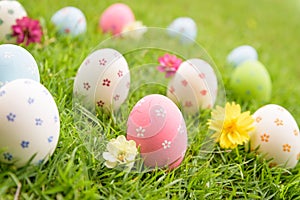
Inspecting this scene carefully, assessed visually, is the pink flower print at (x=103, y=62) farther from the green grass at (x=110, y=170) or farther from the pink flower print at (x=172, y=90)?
the pink flower print at (x=172, y=90)

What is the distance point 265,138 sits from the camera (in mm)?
1490

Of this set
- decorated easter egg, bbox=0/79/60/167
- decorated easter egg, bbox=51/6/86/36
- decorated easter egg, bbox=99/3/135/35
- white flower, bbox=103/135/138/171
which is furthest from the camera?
decorated easter egg, bbox=99/3/135/35

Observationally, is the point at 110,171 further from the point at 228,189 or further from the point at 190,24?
the point at 190,24

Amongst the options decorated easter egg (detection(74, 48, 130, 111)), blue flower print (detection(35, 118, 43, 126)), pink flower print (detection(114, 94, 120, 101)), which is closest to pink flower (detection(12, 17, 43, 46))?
decorated easter egg (detection(74, 48, 130, 111))

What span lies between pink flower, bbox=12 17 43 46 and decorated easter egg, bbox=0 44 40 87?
17.0 inches

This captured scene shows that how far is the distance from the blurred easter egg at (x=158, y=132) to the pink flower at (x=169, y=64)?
1.67 ft

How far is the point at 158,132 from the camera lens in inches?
49.6

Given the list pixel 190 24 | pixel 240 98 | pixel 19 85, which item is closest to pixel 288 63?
pixel 190 24

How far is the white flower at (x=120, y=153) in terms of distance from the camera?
1234 millimetres

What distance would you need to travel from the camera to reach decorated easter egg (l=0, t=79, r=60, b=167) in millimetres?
1066

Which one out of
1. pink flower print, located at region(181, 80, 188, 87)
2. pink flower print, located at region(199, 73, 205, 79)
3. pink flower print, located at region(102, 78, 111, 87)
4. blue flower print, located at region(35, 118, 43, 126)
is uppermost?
blue flower print, located at region(35, 118, 43, 126)

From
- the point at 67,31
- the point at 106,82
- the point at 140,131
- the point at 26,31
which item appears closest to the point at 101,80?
the point at 106,82

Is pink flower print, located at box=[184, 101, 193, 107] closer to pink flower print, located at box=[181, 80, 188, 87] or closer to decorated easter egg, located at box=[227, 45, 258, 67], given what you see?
pink flower print, located at box=[181, 80, 188, 87]

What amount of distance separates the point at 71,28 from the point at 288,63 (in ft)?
5.13
